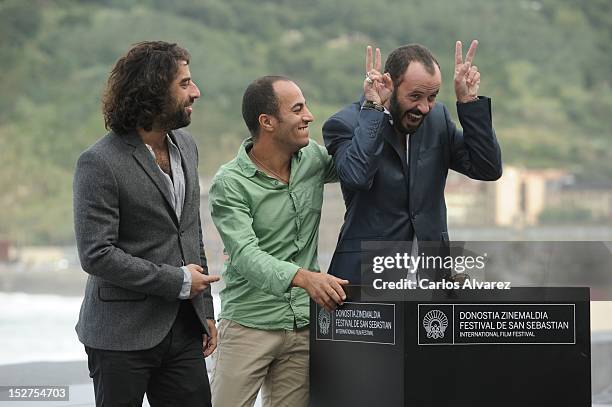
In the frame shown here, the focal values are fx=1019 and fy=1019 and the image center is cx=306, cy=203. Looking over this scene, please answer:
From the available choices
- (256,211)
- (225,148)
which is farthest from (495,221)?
(256,211)

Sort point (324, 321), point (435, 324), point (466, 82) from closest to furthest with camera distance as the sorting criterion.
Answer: point (435, 324), point (324, 321), point (466, 82)

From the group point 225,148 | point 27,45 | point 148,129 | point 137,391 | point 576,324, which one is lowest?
point 137,391

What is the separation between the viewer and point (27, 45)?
30.6 m

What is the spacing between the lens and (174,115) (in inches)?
71.0

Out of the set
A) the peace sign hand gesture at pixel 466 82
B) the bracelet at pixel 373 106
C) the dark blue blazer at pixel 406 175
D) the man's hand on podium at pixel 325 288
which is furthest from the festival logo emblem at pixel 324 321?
the peace sign hand gesture at pixel 466 82

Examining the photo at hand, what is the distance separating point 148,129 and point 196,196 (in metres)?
0.16

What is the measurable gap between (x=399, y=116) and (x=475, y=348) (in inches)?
18.3

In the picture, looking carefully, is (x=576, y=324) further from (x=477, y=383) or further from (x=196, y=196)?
(x=196, y=196)

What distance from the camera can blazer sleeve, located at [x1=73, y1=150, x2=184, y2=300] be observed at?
1711 mm

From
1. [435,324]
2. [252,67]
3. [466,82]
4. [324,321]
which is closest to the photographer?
[435,324]

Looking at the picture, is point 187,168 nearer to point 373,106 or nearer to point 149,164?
point 149,164

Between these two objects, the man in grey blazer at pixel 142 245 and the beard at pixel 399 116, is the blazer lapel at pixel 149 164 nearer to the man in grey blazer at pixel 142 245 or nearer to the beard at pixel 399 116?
the man in grey blazer at pixel 142 245

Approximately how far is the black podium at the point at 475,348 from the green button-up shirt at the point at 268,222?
0.21 m

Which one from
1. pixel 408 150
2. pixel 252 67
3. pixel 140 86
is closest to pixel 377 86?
pixel 408 150
